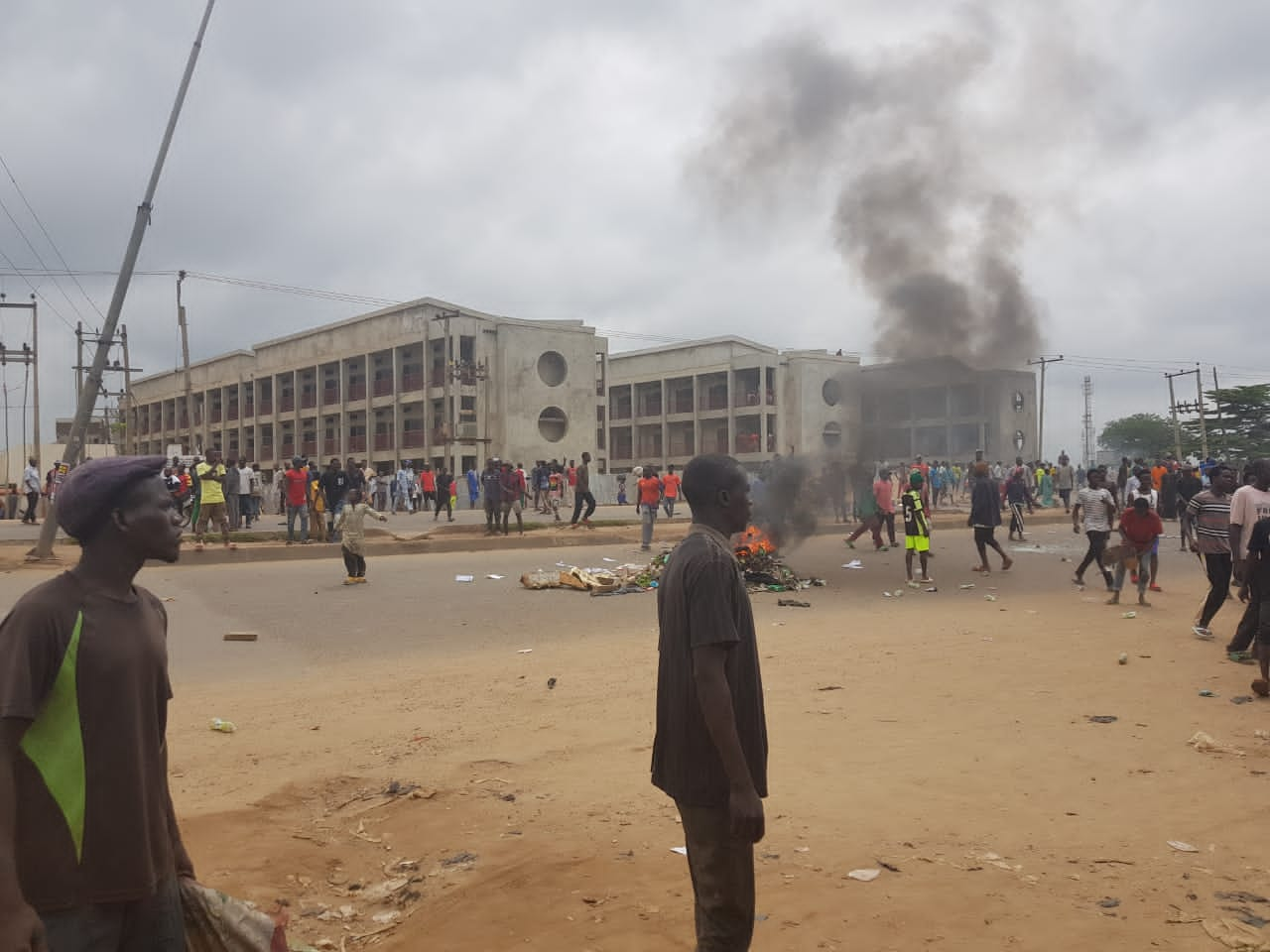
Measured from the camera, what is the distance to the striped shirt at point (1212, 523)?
9.05 metres

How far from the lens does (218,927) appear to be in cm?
229

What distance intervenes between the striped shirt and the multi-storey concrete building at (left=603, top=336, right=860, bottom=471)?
3386 centimetres

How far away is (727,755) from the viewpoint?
2.58 metres

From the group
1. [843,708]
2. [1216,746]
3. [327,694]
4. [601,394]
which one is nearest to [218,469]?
[327,694]

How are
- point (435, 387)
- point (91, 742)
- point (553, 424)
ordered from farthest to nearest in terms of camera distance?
1. point (553, 424)
2. point (435, 387)
3. point (91, 742)

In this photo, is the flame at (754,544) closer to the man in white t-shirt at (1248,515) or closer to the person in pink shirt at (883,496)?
the person in pink shirt at (883,496)

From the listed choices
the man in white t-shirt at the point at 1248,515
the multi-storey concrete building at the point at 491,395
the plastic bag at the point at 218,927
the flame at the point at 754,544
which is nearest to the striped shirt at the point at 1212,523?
the man in white t-shirt at the point at 1248,515

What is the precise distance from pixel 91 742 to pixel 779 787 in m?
3.84

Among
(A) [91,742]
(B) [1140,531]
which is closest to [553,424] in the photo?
(B) [1140,531]

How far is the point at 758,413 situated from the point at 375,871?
4872cm

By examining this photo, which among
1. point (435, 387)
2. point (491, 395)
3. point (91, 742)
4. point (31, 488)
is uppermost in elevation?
point (435, 387)

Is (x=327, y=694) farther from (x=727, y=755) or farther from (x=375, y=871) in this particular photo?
(x=727, y=755)

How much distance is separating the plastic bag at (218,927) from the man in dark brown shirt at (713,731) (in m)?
1.09

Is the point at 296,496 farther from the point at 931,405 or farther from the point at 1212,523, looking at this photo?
the point at 1212,523
